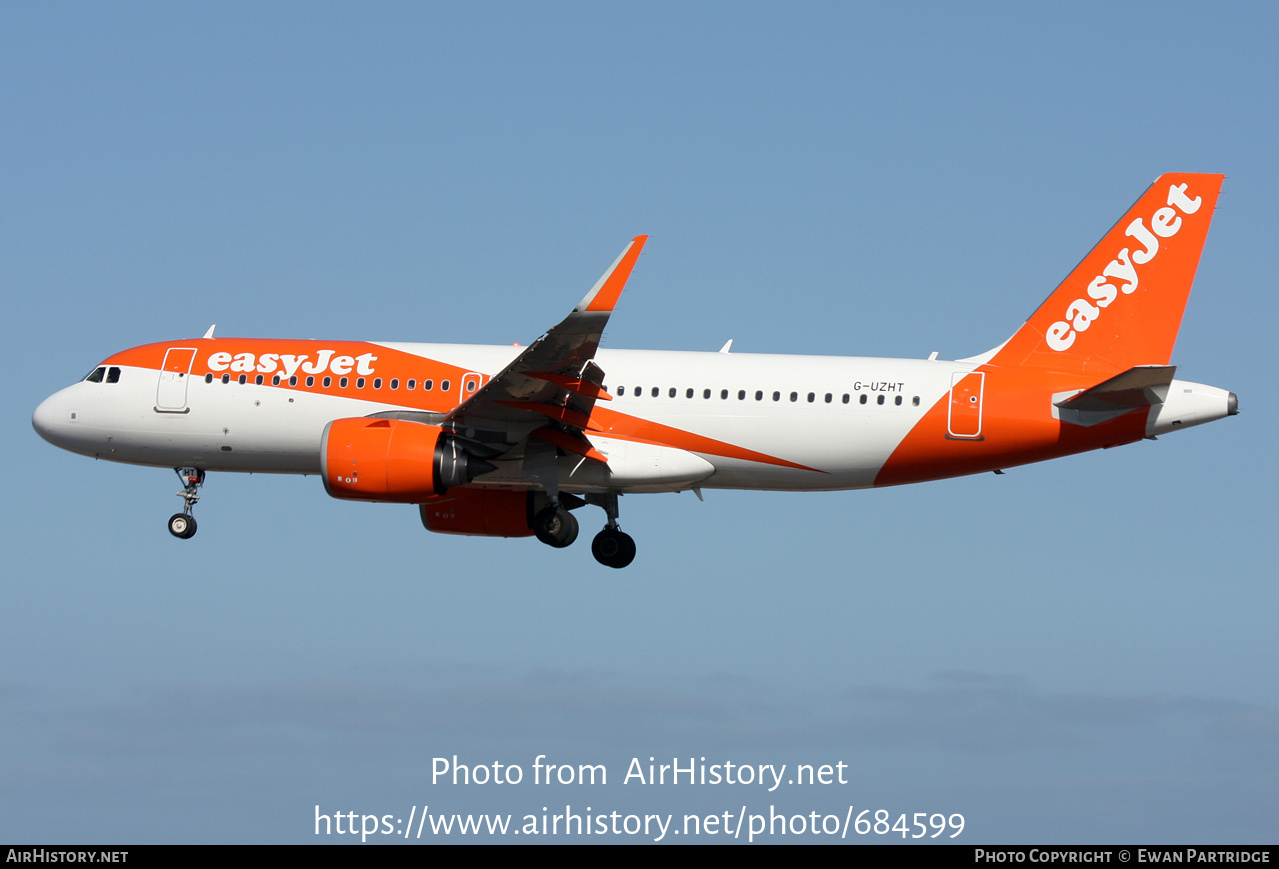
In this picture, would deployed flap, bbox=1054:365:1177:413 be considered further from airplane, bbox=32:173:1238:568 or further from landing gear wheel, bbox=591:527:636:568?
landing gear wheel, bbox=591:527:636:568

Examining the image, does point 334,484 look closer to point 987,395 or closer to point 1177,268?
point 987,395

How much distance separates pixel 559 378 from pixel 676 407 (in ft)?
10.7

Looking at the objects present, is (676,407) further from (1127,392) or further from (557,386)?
(1127,392)

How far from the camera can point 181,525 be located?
3694cm

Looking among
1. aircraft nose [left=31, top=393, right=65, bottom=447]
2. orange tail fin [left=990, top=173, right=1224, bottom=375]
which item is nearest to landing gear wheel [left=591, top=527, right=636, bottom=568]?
orange tail fin [left=990, top=173, right=1224, bottom=375]

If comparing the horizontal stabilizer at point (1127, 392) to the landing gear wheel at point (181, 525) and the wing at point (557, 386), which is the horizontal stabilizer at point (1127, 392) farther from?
the landing gear wheel at point (181, 525)

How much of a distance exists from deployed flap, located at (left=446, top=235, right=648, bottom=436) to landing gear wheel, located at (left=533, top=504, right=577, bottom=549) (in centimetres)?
255

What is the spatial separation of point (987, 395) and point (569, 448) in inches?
383

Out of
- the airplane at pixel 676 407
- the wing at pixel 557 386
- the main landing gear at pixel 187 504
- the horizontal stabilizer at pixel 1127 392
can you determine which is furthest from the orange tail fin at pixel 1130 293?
the main landing gear at pixel 187 504

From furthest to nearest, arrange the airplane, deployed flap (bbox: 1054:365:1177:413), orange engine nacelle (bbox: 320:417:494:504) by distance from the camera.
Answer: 1. the airplane
2. orange engine nacelle (bbox: 320:417:494:504)
3. deployed flap (bbox: 1054:365:1177:413)

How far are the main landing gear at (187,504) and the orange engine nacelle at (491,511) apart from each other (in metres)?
5.95

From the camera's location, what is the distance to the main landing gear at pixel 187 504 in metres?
36.8

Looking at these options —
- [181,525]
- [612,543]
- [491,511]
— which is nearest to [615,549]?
[612,543]

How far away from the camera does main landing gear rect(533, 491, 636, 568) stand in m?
35.2
